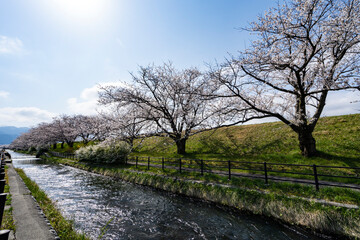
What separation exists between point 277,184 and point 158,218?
666 centimetres

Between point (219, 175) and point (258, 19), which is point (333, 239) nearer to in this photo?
point (219, 175)

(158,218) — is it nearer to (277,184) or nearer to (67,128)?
(277,184)

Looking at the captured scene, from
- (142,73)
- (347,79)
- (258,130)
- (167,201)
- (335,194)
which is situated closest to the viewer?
(335,194)

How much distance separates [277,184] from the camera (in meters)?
9.25

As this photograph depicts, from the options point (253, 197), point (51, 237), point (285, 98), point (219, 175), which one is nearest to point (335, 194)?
point (253, 197)

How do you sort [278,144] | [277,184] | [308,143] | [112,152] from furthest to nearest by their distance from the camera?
[112,152] < [278,144] < [308,143] < [277,184]

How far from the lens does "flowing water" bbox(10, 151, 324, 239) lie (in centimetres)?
635

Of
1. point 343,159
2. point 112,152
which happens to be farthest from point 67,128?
point 343,159

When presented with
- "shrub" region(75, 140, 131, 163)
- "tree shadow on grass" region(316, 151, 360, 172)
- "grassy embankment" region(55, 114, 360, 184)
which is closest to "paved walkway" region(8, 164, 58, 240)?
"grassy embankment" region(55, 114, 360, 184)

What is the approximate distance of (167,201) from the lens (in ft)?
32.6

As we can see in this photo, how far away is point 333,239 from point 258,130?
57.9 ft

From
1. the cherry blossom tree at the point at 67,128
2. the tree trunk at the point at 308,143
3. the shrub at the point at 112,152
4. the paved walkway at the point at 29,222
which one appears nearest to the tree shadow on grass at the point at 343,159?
the tree trunk at the point at 308,143

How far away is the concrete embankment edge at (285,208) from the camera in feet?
19.4

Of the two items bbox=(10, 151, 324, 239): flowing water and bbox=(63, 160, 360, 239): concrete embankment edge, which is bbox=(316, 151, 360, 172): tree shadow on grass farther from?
bbox=(10, 151, 324, 239): flowing water
